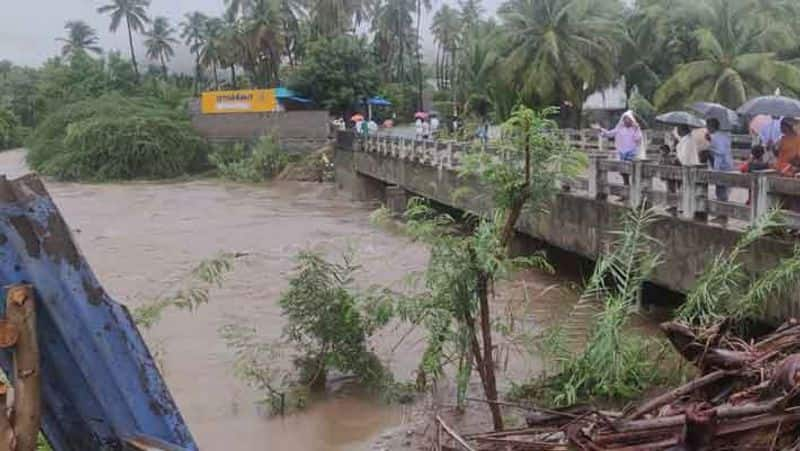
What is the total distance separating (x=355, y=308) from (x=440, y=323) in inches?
84.1

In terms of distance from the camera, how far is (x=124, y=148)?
40.5 m

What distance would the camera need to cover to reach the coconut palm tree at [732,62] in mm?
27453

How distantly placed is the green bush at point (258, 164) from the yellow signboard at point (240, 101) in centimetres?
314

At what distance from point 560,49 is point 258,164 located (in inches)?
583

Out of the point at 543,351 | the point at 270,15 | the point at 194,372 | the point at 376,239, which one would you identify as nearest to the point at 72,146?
the point at 270,15

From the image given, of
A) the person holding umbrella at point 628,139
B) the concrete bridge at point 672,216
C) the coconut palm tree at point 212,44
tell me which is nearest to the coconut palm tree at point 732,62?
the concrete bridge at point 672,216

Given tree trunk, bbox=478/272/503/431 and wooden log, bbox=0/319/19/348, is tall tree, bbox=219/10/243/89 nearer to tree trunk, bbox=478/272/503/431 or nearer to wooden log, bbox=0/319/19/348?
tree trunk, bbox=478/272/503/431

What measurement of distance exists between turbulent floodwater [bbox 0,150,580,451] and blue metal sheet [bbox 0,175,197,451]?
11.7 ft

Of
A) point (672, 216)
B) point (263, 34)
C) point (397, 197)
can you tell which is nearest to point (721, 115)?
point (672, 216)

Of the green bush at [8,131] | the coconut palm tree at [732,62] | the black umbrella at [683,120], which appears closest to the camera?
the black umbrella at [683,120]

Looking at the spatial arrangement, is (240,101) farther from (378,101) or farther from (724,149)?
(724,149)

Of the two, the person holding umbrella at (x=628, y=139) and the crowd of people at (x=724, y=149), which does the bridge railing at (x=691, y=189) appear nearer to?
the crowd of people at (x=724, y=149)

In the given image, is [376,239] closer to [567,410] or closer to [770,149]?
[770,149]

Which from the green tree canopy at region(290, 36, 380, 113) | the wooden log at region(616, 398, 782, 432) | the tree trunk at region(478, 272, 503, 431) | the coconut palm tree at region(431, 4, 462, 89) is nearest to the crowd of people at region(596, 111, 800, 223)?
the tree trunk at region(478, 272, 503, 431)
